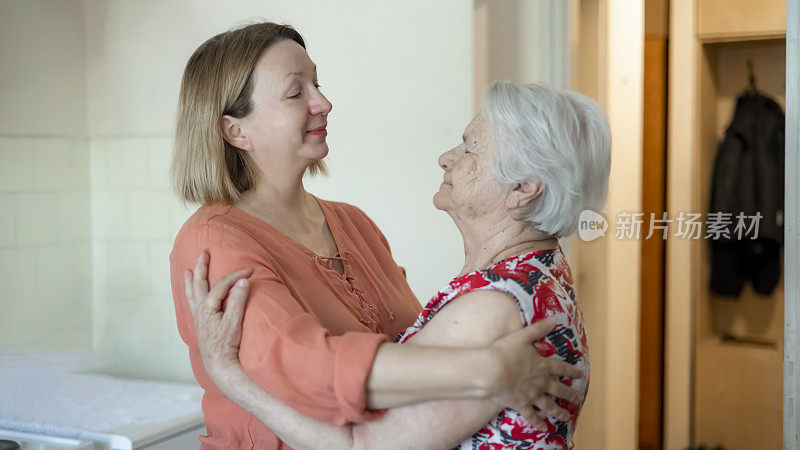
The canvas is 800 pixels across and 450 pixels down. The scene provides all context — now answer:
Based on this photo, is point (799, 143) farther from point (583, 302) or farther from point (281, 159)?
point (281, 159)

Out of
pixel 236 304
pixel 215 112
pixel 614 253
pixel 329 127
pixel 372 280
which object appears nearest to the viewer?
pixel 236 304

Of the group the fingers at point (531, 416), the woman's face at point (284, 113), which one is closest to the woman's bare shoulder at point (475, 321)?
the fingers at point (531, 416)

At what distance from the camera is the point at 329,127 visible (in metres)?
2.48

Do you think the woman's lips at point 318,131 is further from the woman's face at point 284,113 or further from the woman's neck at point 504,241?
the woman's neck at point 504,241

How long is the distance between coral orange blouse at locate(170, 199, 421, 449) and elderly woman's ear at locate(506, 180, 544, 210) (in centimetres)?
31

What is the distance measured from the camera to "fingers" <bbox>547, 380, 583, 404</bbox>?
1.10 metres

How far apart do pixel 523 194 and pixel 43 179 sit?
1.44m

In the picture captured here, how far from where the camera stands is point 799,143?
2129 millimetres

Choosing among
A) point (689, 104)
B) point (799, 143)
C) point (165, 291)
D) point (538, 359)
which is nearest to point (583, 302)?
point (689, 104)

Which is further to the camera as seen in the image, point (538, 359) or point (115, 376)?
point (115, 376)

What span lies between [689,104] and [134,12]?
6.70 ft

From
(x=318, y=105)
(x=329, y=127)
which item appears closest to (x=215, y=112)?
(x=318, y=105)

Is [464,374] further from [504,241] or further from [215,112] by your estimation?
[215,112]

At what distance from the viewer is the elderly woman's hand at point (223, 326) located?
1121mm
